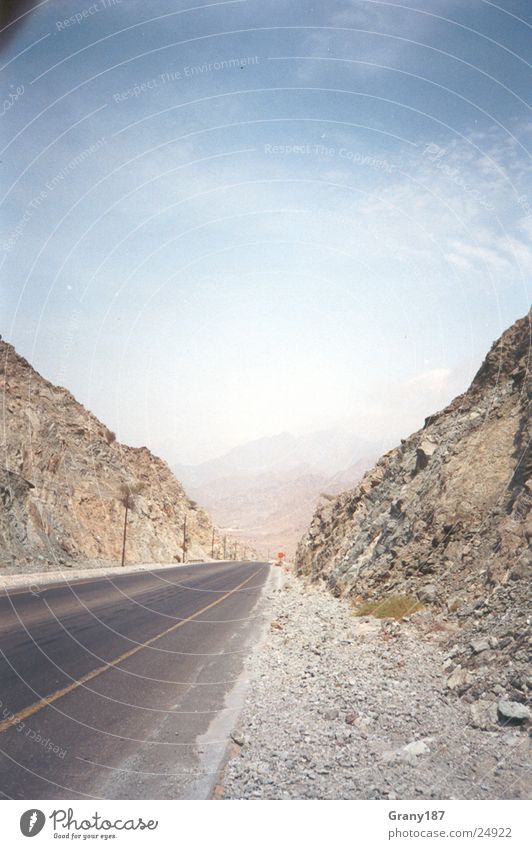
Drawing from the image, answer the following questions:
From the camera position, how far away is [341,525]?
3456 cm

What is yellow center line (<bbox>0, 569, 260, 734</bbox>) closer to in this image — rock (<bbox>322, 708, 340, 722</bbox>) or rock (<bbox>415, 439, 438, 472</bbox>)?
rock (<bbox>322, 708, 340, 722</bbox>)

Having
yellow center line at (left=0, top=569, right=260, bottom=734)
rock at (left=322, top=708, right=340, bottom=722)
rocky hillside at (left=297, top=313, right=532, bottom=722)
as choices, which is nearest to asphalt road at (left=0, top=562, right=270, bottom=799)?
yellow center line at (left=0, top=569, right=260, bottom=734)

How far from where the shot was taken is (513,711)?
16.1 ft

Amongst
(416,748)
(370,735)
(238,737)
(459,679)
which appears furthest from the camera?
(459,679)

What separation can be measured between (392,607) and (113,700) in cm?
762

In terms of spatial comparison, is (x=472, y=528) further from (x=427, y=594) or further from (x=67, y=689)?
(x=67, y=689)

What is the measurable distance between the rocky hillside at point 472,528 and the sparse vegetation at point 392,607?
0.27 metres

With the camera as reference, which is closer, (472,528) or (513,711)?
(513,711)

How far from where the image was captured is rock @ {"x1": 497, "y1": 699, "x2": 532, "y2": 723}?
478cm

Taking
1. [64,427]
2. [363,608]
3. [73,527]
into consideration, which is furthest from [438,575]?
[64,427]

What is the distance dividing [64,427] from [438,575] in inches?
1927

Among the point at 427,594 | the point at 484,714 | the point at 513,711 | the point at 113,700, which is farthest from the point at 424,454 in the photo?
the point at 113,700

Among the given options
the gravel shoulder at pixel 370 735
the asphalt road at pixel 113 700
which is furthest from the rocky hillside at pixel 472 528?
the asphalt road at pixel 113 700

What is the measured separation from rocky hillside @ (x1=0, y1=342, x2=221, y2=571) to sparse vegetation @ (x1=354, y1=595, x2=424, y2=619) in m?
21.1
